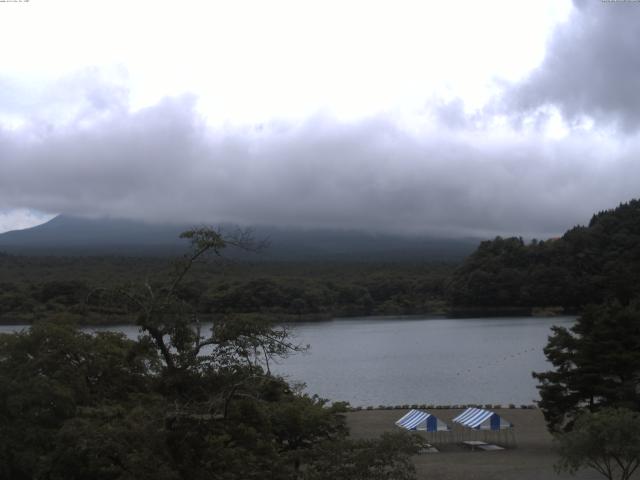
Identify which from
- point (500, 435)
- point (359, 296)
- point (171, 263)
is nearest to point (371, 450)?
point (171, 263)

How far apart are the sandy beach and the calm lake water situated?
3186mm

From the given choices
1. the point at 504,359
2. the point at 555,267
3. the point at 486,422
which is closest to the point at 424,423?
the point at 486,422

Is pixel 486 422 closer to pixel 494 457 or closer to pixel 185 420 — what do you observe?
pixel 494 457

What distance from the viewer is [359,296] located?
78.7 meters

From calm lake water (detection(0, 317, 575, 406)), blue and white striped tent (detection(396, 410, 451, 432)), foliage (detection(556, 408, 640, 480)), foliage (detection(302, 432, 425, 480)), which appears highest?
foliage (detection(302, 432, 425, 480))

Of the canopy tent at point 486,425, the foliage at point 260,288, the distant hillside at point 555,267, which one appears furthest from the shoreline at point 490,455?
the distant hillside at point 555,267

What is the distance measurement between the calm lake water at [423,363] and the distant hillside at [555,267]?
12.3 metres

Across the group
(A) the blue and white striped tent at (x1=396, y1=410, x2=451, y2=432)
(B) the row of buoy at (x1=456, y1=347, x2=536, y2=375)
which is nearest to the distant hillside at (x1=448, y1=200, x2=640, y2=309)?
(B) the row of buoy at (x1=456, y1=347, x2=536, y2=375)

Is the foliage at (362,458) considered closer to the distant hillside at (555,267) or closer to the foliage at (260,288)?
the foliage at (260,288)

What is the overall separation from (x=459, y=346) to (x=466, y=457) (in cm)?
2774

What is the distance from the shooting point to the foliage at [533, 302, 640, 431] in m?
17.2

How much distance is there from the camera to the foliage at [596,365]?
17.2 meters

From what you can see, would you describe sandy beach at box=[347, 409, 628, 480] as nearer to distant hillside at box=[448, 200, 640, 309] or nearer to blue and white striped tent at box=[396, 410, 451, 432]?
blue and white striped tent at box=[396, 410, 451, 432]

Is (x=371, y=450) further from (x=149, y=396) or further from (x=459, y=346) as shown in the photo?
(x=459, y=346)
